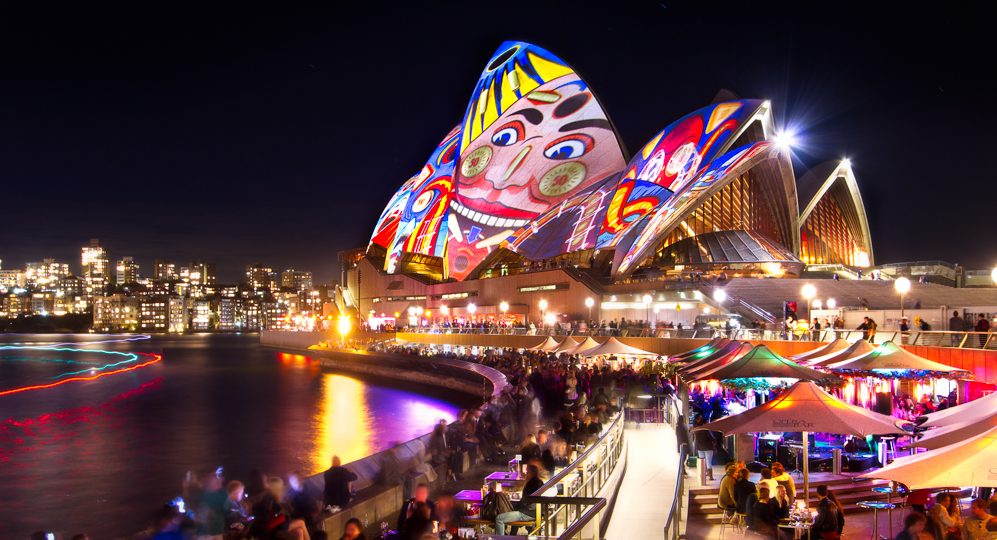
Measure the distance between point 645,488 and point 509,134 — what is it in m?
54.1

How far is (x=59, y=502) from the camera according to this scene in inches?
624

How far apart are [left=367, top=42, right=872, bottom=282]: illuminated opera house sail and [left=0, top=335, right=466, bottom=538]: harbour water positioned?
53.5 ft

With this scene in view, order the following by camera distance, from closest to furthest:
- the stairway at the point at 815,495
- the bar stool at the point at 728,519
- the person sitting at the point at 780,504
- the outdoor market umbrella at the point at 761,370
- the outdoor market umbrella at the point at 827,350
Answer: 1. the person sitting at the point at 780,504
2. the bar stool at the point at 728,519
3. the stairway at the point at 815,495
4. the outdoor market umbrella at the point at 761,370
5. the outdoor market umbrella at the point at 827,350

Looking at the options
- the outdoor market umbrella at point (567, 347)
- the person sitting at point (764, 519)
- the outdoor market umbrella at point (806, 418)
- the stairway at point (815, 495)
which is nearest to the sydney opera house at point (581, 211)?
the outdoor market umbrella at point (567, 347)

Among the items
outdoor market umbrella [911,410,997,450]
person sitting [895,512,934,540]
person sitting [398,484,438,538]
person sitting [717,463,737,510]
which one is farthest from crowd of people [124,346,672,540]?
outdoor market umbrella [911,410,997,450]

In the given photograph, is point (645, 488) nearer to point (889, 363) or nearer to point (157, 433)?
point (889, 363)

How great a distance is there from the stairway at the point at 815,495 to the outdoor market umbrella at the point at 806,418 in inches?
51.2

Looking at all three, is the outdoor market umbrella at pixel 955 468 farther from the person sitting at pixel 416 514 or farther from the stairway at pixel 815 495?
the person sitting at pixel 416 514

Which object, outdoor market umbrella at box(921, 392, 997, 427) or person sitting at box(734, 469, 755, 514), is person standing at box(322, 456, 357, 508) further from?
outdoor market umbrella at box(921, 392, 997, 427)

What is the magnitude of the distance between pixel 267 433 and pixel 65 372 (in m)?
34.2

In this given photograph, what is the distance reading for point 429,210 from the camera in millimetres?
72500

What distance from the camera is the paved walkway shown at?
866 cm

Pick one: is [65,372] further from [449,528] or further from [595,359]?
[449,528]

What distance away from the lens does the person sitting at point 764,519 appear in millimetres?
8133
